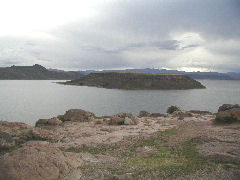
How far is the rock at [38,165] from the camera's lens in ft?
34.9

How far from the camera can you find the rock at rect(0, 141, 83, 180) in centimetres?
1065

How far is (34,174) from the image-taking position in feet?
35.2

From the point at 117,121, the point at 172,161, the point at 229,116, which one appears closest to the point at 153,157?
the point at 172,161

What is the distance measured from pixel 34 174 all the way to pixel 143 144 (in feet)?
30.9

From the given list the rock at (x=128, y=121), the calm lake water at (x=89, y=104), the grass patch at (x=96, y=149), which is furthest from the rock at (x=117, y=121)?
the calm lake water at (x=89, y=104)

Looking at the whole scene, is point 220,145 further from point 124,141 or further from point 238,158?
point 124,141

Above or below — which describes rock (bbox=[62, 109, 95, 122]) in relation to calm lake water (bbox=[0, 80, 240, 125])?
above

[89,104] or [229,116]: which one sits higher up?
[229,116]

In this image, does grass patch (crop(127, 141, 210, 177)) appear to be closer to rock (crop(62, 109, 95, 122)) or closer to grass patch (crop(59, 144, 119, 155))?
grass patch (crop(59, 144, 119, 155))

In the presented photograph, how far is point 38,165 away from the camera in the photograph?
37.0 feet

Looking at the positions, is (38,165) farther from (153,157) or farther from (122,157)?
(153,157)

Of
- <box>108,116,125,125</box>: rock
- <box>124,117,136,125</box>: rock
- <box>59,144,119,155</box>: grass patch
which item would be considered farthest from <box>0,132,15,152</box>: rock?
<box>124,117,136,125</box>: rock

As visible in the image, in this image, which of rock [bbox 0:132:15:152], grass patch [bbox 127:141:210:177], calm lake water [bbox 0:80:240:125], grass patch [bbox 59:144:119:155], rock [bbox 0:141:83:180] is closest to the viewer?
rock [bbox 0:141:83:180]

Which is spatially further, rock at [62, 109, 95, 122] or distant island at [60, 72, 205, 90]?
distant island at [60, 72, 205, 90]
